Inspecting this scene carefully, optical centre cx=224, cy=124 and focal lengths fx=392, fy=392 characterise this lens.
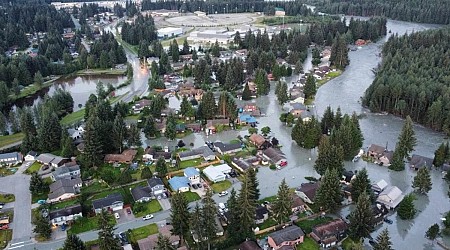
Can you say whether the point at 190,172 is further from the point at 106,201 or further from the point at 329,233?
the point at 329,233

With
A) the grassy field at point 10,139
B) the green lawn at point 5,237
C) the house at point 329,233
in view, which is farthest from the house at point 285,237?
the grassy field at point 10,139

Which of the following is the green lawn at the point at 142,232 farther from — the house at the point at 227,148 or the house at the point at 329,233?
the house at the point at 227,148

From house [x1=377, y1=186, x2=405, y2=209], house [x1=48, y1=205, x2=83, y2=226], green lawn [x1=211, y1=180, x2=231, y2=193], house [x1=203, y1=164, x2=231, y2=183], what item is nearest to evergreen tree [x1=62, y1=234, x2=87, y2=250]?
house [x1=48, y1=205, x2=83, y2=226]

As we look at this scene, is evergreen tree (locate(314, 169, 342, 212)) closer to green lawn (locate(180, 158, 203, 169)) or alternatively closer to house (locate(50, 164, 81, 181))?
green lawn (locate(180, 158, 203, 169))

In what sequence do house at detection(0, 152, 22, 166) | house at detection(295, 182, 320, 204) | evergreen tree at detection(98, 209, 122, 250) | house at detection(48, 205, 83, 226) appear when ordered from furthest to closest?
house at detection(0, 152, 22, 166) → house at detection(295, 182, 320, 204) → house at detection(48, 205, 83, 226) → evergreen tree at detection(98, 209, 122, 250)

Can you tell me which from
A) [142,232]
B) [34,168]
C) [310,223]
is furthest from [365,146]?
[34,168]
